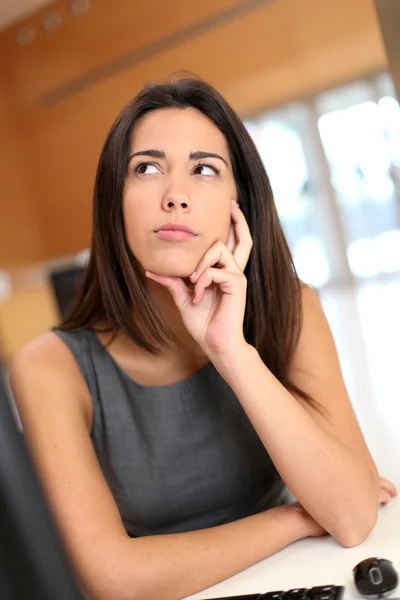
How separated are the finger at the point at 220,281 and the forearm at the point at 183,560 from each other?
0.36 metres

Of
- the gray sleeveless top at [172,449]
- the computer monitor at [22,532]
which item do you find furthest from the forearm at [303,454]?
the computer monitor at [22,532]

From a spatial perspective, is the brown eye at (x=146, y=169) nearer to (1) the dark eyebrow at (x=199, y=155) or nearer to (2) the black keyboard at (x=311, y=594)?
(1) the dark eyebrow at (x=199, y=155)

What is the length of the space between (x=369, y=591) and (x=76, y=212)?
26.8 feet

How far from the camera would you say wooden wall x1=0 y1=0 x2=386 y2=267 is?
721 cm

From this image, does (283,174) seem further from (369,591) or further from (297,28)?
(369,591)

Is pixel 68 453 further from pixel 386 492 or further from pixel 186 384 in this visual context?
pixel 386 492

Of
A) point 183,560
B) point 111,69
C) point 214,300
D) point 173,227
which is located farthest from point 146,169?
point 111,69

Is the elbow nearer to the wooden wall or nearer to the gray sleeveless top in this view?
the gray sleeveless top

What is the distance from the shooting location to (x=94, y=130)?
8.25 meters

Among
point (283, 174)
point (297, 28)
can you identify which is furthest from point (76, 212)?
point (297, 28)

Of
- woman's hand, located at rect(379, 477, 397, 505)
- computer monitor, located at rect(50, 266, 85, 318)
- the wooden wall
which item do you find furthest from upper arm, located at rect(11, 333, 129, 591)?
the wooden wall

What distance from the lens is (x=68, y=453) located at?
3.39 ft

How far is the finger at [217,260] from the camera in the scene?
3.59ft

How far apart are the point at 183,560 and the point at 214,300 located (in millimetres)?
412
